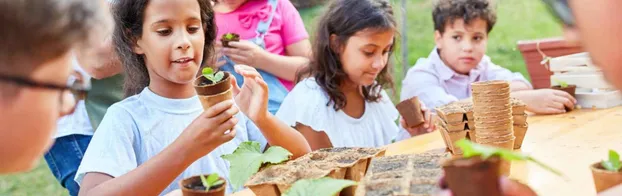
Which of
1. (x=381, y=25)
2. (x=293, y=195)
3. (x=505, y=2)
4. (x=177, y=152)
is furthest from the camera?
(x=505, y=2)

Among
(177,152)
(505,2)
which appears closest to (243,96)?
(177,152)

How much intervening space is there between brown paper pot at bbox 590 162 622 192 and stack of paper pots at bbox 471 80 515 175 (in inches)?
18.8

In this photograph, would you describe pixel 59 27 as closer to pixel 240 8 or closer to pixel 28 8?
pixel 28 8

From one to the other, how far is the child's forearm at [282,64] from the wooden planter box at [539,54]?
1595mm

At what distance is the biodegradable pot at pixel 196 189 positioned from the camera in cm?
193

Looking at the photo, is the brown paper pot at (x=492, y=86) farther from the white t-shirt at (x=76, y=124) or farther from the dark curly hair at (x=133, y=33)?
the white t-shirt at (x=76, y=124)

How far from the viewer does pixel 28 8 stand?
1504 mm

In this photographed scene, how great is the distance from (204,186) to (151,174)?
787 mm

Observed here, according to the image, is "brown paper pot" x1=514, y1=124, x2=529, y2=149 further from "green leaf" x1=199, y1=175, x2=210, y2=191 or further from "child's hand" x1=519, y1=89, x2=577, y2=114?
"green leaf" x1=199, y1=175, x2=210, y2=191

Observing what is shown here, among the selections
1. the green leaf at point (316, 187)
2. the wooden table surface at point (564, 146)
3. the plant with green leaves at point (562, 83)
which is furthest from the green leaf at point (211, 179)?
the plant with green leaves at point (562, 83)

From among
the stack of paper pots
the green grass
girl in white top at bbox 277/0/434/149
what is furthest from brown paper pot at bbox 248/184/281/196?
the green grass

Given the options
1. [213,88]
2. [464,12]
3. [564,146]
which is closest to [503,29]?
[464,12]

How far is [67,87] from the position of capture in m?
1.70

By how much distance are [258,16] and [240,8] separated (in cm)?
12
